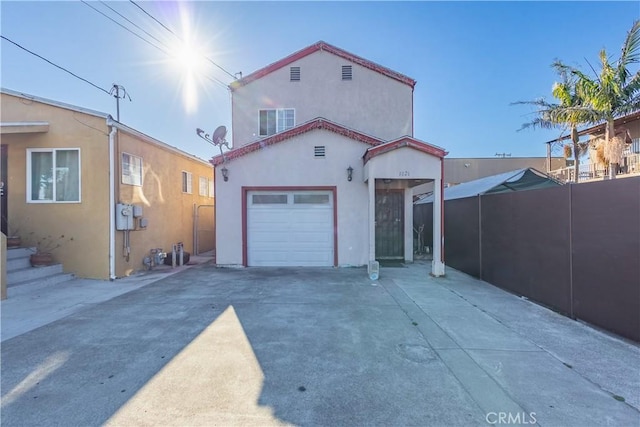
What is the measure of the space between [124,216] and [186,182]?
4.36 m

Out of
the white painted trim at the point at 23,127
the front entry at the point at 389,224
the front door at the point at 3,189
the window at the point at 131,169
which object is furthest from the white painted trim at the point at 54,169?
the front entry at the point at 389,224

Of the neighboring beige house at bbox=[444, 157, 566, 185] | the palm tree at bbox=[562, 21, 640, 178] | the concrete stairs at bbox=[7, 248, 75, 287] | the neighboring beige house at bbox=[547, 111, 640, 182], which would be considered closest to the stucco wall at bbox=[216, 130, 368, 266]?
the concrete stairs at bbox=[7, 248, 75, 287]

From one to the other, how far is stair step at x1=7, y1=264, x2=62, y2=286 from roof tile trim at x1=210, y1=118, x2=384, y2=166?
4.81m

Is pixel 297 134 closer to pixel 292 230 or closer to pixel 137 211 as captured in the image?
pixel 292 230

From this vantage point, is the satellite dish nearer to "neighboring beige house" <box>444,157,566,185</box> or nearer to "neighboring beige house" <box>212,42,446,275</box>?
"neighboring beige house" <box>212,42,446,275</box>

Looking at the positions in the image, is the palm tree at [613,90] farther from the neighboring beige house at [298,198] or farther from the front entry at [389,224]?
the neighboring beige house at [298,198]

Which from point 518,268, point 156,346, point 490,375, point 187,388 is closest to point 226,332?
point 156,346

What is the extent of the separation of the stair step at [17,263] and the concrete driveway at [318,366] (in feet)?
5.84

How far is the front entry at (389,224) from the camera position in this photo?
10.1m

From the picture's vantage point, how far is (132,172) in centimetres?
844

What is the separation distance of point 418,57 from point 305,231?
25.9 feet

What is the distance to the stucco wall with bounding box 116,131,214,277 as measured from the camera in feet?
26.5

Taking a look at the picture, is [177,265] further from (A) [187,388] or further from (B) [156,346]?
(A) [187,388]

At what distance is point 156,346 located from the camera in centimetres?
375
